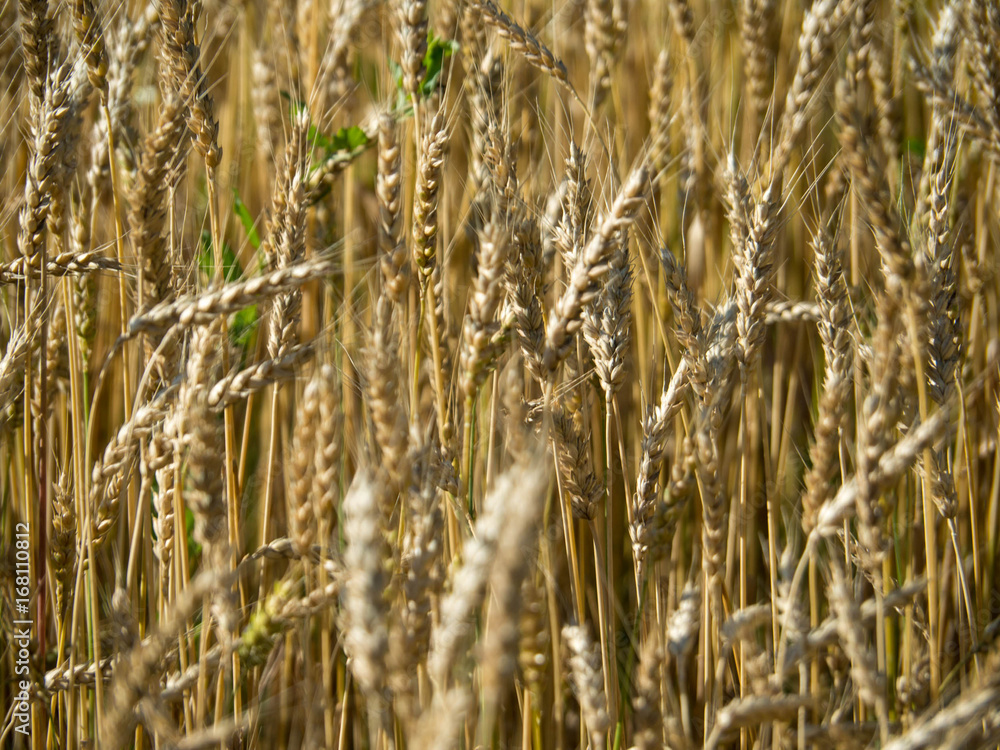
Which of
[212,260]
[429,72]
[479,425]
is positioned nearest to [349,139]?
[429,72]

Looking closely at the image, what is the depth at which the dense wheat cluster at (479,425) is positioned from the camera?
2.60ft

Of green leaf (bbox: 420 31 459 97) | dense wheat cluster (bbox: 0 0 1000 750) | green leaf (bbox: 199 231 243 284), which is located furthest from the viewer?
green leaf (bbox: 420 31 459 97)

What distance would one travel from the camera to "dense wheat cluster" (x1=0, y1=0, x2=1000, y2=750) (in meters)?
0.79

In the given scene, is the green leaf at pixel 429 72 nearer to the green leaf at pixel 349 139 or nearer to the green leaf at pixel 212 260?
the green leaf at pixel 349 139

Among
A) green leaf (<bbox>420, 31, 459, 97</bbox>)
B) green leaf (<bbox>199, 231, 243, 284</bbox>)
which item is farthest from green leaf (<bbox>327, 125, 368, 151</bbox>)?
green leaf (<bbox>199, 231, 243, 284</bbox>)

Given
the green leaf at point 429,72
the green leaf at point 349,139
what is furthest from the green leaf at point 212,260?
the green leaf at point 429,72

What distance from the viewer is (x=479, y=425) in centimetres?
149

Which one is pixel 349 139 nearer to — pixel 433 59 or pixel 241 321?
pixel 433 59

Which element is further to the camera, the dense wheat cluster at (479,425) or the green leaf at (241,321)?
the green leaf at (241,321)

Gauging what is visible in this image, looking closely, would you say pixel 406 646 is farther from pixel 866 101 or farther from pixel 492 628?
pixel 866 101

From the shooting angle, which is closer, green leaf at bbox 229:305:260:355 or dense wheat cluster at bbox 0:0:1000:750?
dense wheat cluster at bbox 0:0:1000:750

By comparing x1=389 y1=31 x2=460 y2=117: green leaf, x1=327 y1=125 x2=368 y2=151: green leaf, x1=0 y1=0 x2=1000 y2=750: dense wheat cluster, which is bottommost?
x1=0 y1=0 x2=1000 y2=750: dense wheat cluster

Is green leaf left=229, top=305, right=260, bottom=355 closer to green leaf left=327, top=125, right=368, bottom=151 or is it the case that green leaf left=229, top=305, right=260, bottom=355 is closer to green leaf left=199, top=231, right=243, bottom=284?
green leaf left=199, top=231, right=243, bottom=284

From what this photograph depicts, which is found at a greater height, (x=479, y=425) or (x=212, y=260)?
(x=212, y=260)
